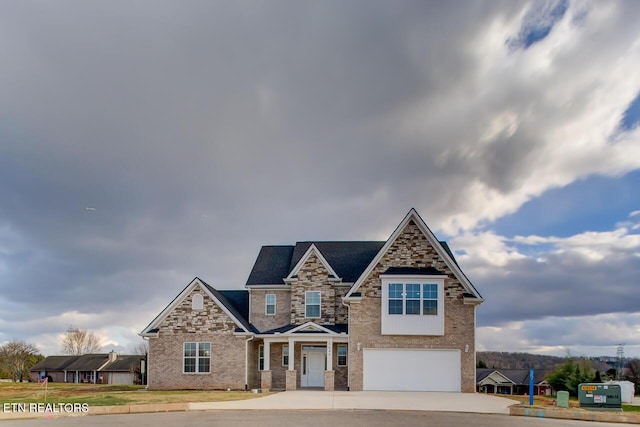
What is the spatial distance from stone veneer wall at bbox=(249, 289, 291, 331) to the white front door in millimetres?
2582

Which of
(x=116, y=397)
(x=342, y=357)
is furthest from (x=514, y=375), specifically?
(x=116, y=397)

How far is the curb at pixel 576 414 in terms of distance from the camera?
1820 centimetres

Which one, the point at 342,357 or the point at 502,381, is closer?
the point at 342,357

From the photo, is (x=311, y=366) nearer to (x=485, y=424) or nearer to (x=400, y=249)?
(x=400, y=249)

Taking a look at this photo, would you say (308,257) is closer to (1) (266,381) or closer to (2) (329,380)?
(2) (329,380)

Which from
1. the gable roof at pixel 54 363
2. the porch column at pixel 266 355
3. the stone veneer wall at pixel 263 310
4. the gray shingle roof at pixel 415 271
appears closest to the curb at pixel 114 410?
the porch column at pixel 266 355

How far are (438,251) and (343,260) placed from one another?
7.37 m

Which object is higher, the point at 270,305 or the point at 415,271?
the point at 415,271

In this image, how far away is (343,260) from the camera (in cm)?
3656

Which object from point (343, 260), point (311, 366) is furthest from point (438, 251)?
point (311, 366)

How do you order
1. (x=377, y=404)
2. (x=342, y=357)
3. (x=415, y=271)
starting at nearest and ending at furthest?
(x=377, y=404) → (x=415, y=271) → (x=342, y=357)

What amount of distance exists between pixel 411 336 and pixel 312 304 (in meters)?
6.93

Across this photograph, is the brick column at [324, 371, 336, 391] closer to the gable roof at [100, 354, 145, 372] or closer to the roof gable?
the roof gable

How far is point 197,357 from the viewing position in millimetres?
32656
